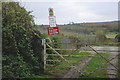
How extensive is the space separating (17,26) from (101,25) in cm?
419

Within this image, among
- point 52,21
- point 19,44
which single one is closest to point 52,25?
point 52,21

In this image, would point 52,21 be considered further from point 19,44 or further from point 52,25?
point 19,44

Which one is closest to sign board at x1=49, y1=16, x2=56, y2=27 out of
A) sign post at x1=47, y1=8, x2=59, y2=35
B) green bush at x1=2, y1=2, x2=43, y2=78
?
sign post at x1=47, y1=8, x2=59, y2=35

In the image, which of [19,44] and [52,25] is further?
[52,25]

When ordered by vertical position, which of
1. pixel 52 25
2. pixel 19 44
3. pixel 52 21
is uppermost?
pixel 52 21

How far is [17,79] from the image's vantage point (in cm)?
718

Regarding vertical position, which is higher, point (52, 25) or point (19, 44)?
point (52, 25)

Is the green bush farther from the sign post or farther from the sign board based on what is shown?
the sign board

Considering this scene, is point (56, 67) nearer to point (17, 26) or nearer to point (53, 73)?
point (53, 73)

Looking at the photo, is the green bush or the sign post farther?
the sign post

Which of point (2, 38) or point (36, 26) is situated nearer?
point (2, 38)

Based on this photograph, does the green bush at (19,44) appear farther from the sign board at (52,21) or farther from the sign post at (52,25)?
the sign board at (52,21)

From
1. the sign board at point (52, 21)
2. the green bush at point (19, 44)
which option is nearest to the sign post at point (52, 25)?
the sign board at point (52, 21)

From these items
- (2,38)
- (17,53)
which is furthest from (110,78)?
(2,38)
